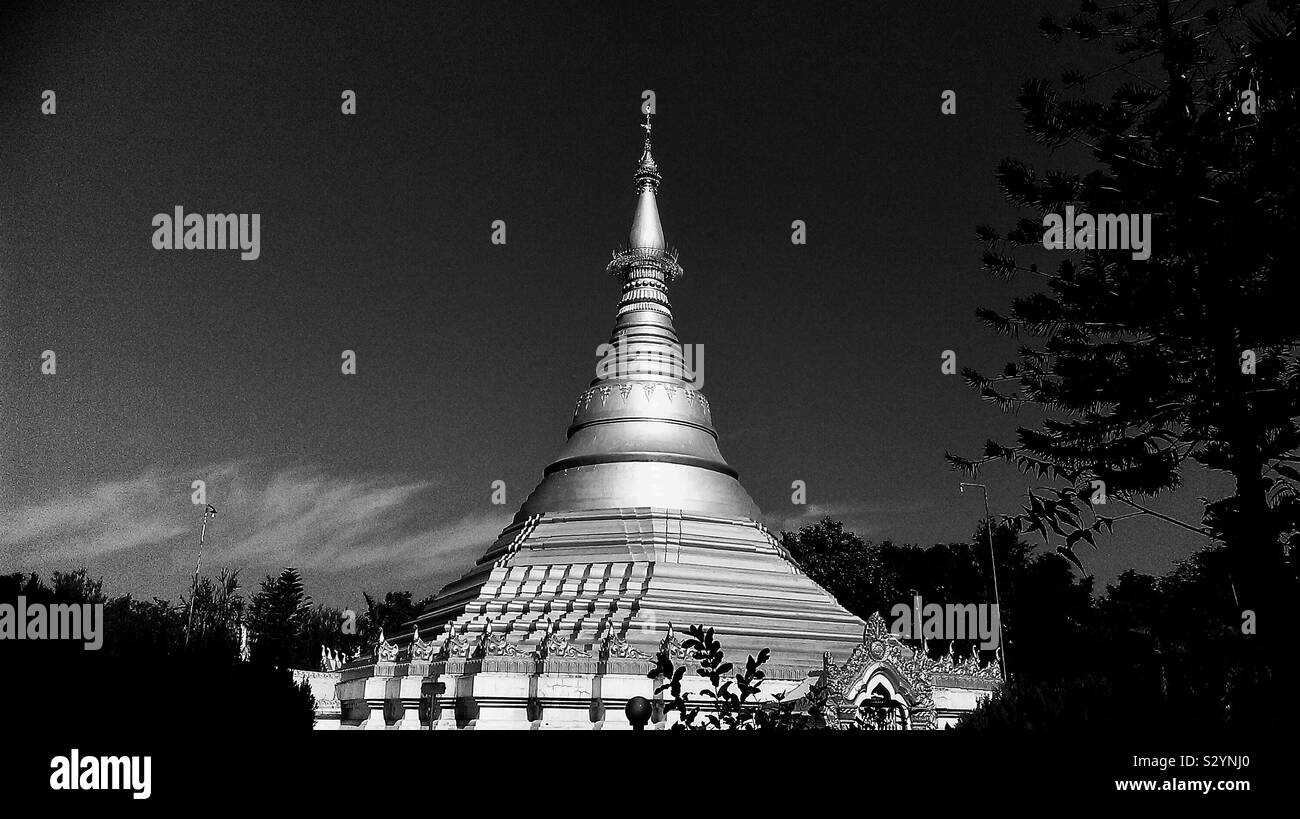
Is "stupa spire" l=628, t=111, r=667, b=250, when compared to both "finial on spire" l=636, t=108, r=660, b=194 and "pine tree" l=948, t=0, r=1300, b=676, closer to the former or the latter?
"finial on spire" l=636, t=108, r=660, b=194

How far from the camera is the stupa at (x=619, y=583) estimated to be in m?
23.0

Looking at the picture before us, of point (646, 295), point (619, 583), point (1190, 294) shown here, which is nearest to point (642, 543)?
point (619, 583)

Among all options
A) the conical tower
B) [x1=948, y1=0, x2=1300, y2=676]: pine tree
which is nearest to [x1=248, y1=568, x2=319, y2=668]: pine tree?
the conical tower

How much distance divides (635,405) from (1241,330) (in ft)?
84.3

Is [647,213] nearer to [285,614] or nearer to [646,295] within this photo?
[646,295]

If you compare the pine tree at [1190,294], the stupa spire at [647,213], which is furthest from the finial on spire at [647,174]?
the pine tree at [1190,294]

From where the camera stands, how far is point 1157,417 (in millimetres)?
9539

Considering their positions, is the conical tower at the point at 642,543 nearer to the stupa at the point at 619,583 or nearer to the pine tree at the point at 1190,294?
the stupa at the point at 619,583

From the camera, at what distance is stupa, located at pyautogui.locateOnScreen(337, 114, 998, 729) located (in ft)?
75.4

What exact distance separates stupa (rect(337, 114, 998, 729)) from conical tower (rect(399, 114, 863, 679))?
0.19 feet

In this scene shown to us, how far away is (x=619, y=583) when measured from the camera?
92.0ft
